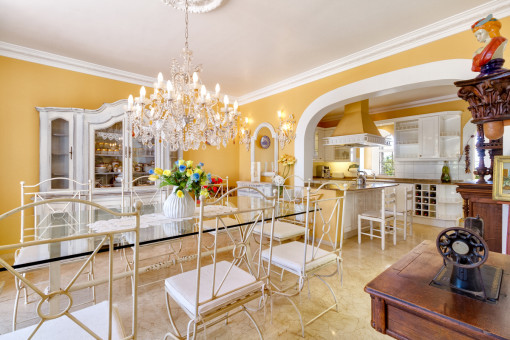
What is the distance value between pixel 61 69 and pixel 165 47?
5.11ft

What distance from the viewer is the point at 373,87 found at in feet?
9.36

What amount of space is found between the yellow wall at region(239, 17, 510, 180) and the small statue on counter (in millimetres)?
817

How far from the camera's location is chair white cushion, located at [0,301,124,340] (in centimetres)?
91

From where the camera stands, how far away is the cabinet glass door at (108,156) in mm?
3131

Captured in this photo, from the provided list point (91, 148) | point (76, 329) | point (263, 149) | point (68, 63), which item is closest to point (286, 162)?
point (263, 149)

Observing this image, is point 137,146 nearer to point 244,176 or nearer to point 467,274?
point 244,176

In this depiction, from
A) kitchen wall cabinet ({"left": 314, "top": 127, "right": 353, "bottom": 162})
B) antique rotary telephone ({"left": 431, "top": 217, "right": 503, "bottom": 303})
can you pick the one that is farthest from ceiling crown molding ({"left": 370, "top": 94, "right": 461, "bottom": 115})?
antique rotary telephone ({"left": 431, "top": 217, "right": 503, "bottom": 303})

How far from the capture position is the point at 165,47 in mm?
2840

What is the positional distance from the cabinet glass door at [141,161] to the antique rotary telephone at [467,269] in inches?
134

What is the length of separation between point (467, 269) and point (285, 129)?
3262 millimetres

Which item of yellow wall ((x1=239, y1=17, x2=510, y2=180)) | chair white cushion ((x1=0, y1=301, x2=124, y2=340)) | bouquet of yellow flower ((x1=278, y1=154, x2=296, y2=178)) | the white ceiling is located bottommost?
chair white cushion ((x1=0, y1=301, x2=124, y2=340))

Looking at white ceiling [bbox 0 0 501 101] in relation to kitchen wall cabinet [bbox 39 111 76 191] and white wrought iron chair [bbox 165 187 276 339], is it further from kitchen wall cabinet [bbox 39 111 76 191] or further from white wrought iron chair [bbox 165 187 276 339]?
white wrought iron chair [bbox 165 187 276 339]

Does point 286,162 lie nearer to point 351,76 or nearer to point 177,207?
point 351,76

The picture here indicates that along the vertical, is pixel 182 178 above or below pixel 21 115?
below
